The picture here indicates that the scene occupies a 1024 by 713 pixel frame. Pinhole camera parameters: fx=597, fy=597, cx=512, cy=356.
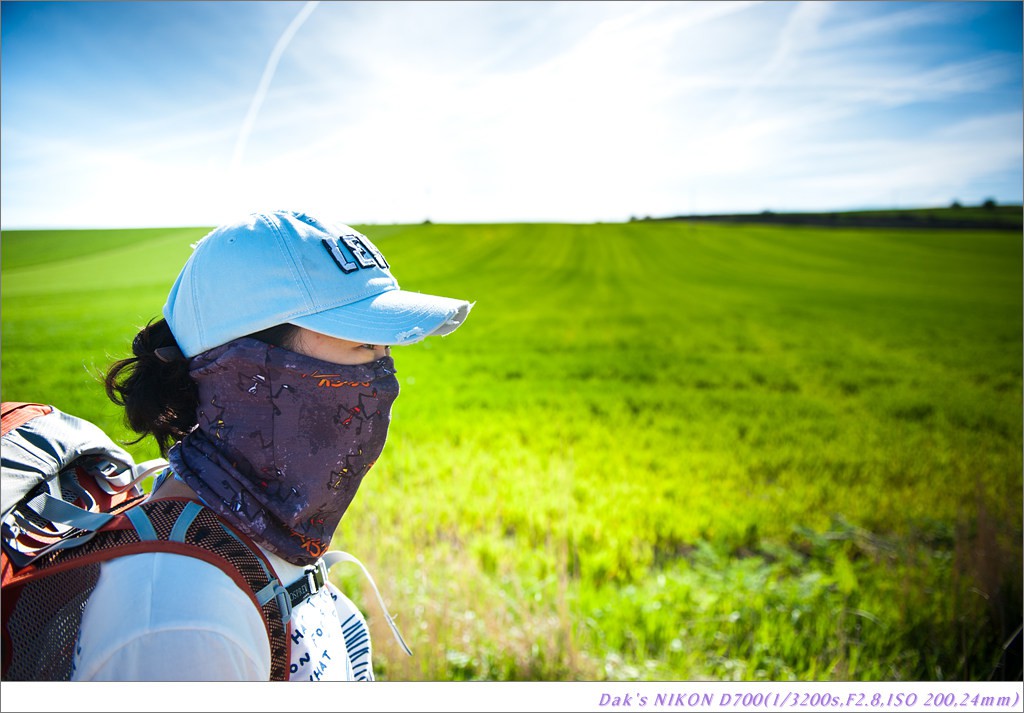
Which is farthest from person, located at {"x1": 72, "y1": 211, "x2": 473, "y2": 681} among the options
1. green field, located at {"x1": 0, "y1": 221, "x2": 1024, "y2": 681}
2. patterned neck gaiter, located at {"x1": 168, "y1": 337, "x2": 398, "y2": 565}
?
green field, located at {"x1": 0, "y1": 221, "x2": 1024, "y2": 681}

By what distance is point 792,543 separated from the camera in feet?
11.8

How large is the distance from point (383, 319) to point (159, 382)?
0.43 m

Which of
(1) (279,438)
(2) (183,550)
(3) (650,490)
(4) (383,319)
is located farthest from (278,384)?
(3) (650,490)

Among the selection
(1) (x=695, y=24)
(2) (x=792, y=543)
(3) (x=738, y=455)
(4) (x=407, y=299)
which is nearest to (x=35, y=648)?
(4) (x=407, y=299)

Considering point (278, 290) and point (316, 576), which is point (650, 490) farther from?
point (278, 290)

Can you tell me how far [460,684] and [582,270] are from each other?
13.3 meters

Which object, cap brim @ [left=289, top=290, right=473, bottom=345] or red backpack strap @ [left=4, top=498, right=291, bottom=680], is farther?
cap brim @ [left=289, top=290, right=473, bottom=345]

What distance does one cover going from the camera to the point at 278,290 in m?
1.00

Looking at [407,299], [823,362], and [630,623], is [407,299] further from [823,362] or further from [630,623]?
[823,362]

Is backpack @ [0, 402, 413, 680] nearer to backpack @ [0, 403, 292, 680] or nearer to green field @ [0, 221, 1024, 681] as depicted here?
backpack @ [0, 403, 292, 680]

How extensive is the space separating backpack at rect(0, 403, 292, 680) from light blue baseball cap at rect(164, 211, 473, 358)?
0.95ft

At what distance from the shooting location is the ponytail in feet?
3.52

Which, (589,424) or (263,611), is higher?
(263,611)

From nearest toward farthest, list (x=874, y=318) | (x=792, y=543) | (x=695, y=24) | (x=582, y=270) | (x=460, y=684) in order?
(x=460, y=684), (x=695, y=24), (x=792, y=543), (x=874, y=318), (x=582, y=270)
